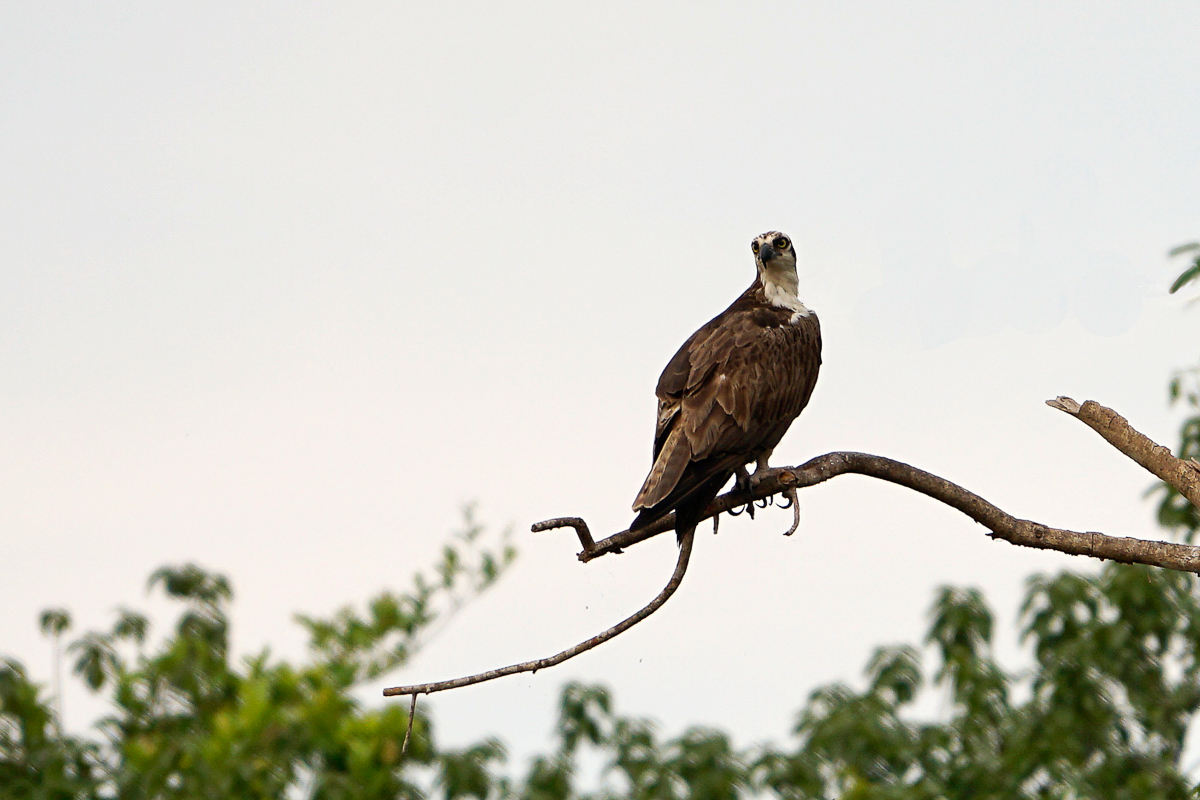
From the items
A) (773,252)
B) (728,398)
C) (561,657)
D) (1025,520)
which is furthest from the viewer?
(773,252)

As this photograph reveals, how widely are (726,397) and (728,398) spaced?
1cm

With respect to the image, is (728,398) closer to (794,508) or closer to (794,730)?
(794,508)

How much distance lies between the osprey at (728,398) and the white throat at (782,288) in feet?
0.03

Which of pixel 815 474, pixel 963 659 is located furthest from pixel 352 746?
pixel 815 474

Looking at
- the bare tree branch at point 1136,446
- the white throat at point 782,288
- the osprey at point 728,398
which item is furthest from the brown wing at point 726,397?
the bare tree branch at point 1136,446

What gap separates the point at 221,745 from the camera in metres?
8.80

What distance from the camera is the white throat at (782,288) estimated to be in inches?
262

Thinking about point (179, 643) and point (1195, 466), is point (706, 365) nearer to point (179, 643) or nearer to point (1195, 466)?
point (1195, 466)

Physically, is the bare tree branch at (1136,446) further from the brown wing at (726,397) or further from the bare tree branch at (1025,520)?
the brown wing at (726,397)

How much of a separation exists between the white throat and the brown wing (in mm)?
166

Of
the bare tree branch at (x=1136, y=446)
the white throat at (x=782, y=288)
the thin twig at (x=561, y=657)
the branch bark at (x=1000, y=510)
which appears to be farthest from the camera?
the white throat at (x=782, y=288)

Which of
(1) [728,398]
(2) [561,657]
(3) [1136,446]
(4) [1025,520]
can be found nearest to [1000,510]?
(4) [1025,520]

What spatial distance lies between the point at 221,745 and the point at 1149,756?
20.7 feet

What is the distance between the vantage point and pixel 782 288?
684cm
